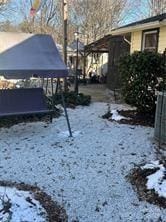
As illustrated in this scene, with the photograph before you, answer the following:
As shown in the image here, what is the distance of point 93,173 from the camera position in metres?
4.78

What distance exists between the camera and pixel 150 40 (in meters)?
11.5

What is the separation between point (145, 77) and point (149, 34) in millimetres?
4194

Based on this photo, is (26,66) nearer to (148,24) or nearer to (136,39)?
(148,24)

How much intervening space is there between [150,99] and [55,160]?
3.50 meters

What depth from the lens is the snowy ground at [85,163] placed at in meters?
3.80

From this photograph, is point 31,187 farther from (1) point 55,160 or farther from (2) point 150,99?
(2) point 150,99

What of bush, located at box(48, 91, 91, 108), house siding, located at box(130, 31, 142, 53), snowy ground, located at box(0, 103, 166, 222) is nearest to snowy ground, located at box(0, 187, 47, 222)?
snowy ground, located at box(0, 103, 166, 222)

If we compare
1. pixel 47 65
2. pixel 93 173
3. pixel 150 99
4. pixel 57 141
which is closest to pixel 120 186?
pixel 93 173

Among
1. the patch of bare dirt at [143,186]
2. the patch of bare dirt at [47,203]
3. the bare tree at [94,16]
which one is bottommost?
the patch of bare dirt at [47,203]

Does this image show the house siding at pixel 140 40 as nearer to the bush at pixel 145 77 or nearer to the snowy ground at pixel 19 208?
the bush at pixel 145 77

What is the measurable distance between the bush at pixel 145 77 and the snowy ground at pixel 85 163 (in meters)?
0.89

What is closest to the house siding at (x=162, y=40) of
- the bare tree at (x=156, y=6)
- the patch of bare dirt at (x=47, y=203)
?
the patch of bare dirt at (x=47, y=203)

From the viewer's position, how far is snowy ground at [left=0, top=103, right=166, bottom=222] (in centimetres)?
380

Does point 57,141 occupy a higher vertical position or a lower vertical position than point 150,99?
lower
